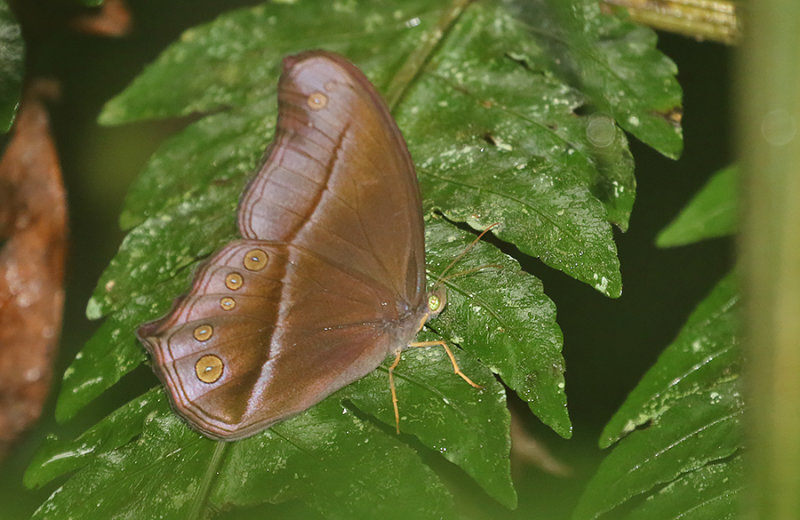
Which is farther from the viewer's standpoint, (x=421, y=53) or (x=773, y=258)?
(x=421, y=53)

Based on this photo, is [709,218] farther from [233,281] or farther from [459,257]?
[233,281]

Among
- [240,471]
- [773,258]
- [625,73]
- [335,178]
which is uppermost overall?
[773,258]

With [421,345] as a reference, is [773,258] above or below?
above

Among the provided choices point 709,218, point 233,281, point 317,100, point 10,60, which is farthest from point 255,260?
point 709,218

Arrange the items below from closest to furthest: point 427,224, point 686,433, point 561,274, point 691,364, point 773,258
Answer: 1. point 773,258
2. point 686,433
3. point 691,364
4. point 427,224
5. point 561,274

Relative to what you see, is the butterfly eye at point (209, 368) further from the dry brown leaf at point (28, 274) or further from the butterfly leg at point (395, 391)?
the dry brown leaf at point (28, 274)

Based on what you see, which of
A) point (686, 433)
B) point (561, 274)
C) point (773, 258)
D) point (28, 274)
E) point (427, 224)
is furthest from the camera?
point (561, 274)
